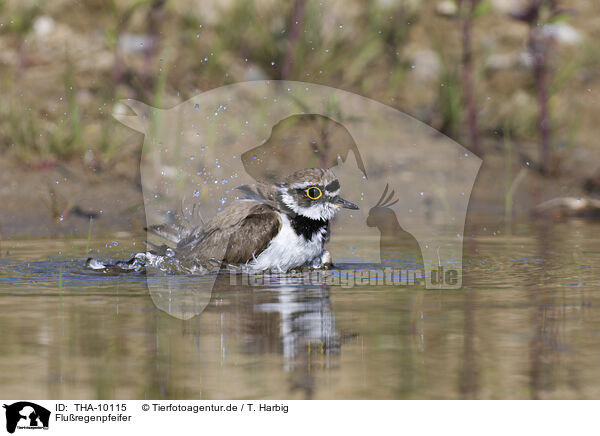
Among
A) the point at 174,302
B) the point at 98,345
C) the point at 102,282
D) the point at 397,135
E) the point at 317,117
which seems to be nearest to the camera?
the point at 98,345

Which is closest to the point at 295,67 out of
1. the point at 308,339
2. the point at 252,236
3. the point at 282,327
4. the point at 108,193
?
the point at 108,193

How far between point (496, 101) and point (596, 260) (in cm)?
630

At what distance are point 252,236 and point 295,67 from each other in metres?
Answer: 5.53

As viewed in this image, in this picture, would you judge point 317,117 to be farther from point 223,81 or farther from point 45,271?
point 45,271

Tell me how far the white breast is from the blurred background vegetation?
4.60 meters

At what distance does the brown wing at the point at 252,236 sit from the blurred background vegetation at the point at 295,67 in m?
4.35

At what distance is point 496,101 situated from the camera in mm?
14914

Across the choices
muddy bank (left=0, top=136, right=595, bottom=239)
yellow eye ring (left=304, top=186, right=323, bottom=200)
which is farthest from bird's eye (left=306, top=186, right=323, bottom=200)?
muddy bank (left=0, top=136, right=595, bottom=239)

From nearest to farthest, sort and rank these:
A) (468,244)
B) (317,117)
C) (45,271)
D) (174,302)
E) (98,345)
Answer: (98,345)
(174,302)
(45,271)
(468,244)
(317,117)

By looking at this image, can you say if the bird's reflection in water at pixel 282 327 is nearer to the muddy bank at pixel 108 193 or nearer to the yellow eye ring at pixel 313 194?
the yellow eye ring at pixel 313 194

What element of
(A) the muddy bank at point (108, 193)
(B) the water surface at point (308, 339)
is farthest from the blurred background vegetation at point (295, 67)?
(B) the water surface at point (308, 339)

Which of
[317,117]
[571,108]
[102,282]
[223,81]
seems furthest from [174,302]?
[571,108]

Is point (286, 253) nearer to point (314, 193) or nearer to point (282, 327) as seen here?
point (314, 193)

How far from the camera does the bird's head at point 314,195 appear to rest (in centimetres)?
883
